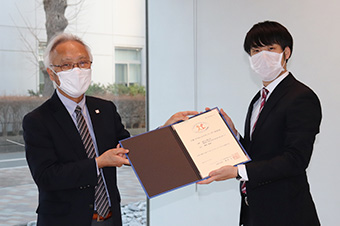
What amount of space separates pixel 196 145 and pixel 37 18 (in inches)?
83.3

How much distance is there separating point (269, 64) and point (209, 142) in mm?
476

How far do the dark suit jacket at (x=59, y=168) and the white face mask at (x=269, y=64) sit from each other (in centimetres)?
93

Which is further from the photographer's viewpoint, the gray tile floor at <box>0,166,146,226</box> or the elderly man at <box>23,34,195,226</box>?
the gray tile floor at <box>0,166,146,226</box>

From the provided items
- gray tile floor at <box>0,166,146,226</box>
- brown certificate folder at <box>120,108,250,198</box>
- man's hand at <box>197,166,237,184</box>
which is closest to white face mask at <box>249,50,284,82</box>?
brown certificate folder at <box>120,108,250,198</box>

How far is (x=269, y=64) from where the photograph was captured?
2.17m

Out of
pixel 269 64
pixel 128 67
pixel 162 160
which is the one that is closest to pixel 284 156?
pixel 269 64

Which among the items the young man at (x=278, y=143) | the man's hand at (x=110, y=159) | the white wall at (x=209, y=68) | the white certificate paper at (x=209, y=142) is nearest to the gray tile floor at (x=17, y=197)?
the white wall at (x=209, y=68)

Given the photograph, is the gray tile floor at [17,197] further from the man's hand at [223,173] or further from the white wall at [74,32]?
the man's hand at [223,173]

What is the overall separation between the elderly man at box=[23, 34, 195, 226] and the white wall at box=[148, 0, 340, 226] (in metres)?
1.92

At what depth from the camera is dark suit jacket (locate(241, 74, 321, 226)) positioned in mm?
2014

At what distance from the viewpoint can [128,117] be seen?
420 centimetres

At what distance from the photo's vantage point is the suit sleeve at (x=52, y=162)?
202 cm

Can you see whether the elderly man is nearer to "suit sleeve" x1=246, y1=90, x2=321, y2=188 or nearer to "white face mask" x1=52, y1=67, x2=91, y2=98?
"white face mask" x1=52, y1=67, x2=91, y2=98

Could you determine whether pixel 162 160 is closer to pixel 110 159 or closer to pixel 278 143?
pixel 110 159
